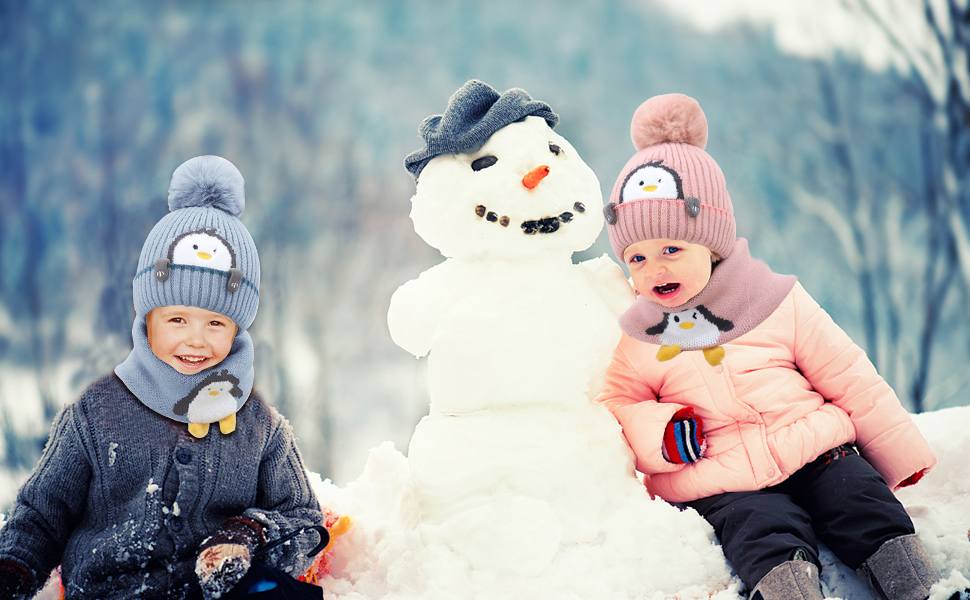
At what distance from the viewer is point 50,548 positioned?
0.89 m

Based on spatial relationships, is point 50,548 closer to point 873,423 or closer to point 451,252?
point 451,252

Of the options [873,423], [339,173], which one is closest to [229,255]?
[873,423]

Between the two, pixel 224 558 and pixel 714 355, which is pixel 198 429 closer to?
pixel 224 558

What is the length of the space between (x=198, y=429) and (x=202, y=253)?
0.26 meters

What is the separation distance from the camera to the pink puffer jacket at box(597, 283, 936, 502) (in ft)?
3.57

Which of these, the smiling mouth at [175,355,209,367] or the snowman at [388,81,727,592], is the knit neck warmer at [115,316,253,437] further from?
the snowman at [388,81,727,592]

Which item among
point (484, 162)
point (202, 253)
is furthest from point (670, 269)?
point (202, 253)

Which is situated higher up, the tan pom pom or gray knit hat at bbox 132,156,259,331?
the tan pom pom

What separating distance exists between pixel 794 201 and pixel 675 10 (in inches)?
34.5

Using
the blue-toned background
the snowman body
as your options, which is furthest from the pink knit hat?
the blue-toned background

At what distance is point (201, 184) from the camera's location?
1028 millimetres

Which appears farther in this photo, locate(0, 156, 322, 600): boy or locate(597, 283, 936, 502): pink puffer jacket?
locate(597, 283, 936, 502): pink puffer jacket

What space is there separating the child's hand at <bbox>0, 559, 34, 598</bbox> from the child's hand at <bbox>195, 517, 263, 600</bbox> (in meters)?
0.20

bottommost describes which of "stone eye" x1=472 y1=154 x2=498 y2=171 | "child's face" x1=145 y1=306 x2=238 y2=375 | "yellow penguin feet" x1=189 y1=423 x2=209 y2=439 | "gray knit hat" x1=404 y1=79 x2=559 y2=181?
"yellow penguin feet" x1=189 y1=423 x2=209 y2=439
